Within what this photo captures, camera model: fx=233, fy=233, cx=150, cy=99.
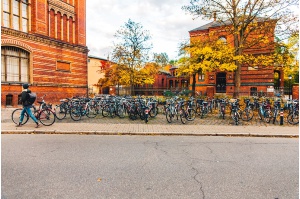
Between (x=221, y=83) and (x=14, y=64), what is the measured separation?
93.0 feet

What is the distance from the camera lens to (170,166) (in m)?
5.05

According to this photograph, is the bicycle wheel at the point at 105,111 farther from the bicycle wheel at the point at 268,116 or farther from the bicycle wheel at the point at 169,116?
the bicycle wheel at the point at 268,116

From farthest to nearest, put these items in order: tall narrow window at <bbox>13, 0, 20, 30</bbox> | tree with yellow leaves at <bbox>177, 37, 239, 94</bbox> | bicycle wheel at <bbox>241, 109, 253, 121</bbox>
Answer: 1. tall narrow window at <bbox>13, 0, 20, 30</bbox>
2. tree with yellow leaves at <bbox>177, 37, 239, 94</bbox>
3. bicycle wheel at <bbox>241, 109, 253, 121</bbox>

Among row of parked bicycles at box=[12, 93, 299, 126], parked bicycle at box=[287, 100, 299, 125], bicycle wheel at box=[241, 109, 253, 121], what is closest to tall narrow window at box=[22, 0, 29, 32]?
row of parked bicycles at box=[12, 93, 299, 126]

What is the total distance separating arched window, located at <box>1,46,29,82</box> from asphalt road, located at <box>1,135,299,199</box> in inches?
559

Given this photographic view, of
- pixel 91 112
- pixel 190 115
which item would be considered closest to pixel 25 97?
pixel 91 112

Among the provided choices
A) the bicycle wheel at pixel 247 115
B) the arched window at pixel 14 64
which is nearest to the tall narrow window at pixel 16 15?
the arched window at pixel 14 64

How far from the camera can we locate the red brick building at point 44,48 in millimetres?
19234

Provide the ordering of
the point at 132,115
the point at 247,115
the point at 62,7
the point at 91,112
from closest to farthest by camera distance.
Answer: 1. the point at 247,115
2. the point at 132,115
3. the point at 91,112
4. the point at 62,7

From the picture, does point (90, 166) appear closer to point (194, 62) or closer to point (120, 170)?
point (120, 170)

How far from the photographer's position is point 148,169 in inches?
189

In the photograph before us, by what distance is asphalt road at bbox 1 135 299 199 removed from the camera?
375cm

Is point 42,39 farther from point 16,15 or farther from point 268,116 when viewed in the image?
point 268,116

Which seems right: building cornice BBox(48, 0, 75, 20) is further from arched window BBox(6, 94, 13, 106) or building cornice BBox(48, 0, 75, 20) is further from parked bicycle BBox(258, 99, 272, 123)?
parked bicycle BBox(258, 99, 272, 123)
